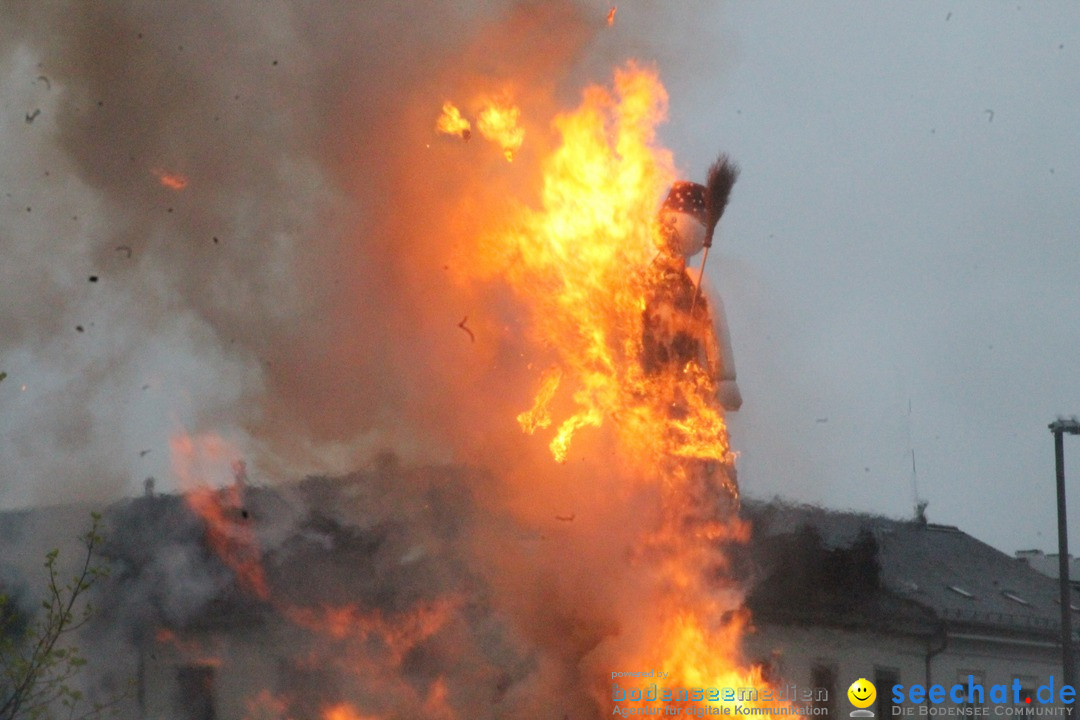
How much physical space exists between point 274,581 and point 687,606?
5701 millimetres

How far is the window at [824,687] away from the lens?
26562 millimetres

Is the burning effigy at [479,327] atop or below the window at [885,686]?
atop

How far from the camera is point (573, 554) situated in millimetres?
18828

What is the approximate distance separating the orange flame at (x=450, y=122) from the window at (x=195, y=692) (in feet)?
27.4

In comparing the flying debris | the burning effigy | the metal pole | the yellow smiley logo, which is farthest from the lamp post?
the flying debris

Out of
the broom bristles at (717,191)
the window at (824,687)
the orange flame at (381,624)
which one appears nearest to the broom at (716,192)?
the broom bristles at (717,191)

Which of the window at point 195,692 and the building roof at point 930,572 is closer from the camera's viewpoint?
the window at point 195,692

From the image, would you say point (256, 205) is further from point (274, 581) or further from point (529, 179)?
point (274, 581)

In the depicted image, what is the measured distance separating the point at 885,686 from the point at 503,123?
50.6ft

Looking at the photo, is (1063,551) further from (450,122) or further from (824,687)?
(450,122)

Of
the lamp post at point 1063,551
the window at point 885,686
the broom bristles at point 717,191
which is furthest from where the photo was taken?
the window at point 885,686

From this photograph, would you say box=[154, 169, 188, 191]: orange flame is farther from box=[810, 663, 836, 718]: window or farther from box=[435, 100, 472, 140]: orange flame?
box=[810, 663, 836, 718]: window

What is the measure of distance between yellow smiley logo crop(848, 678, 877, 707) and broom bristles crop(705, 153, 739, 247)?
12.1 m

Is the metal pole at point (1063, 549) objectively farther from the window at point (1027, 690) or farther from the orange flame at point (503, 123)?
the orange flame at point (503, 123)
